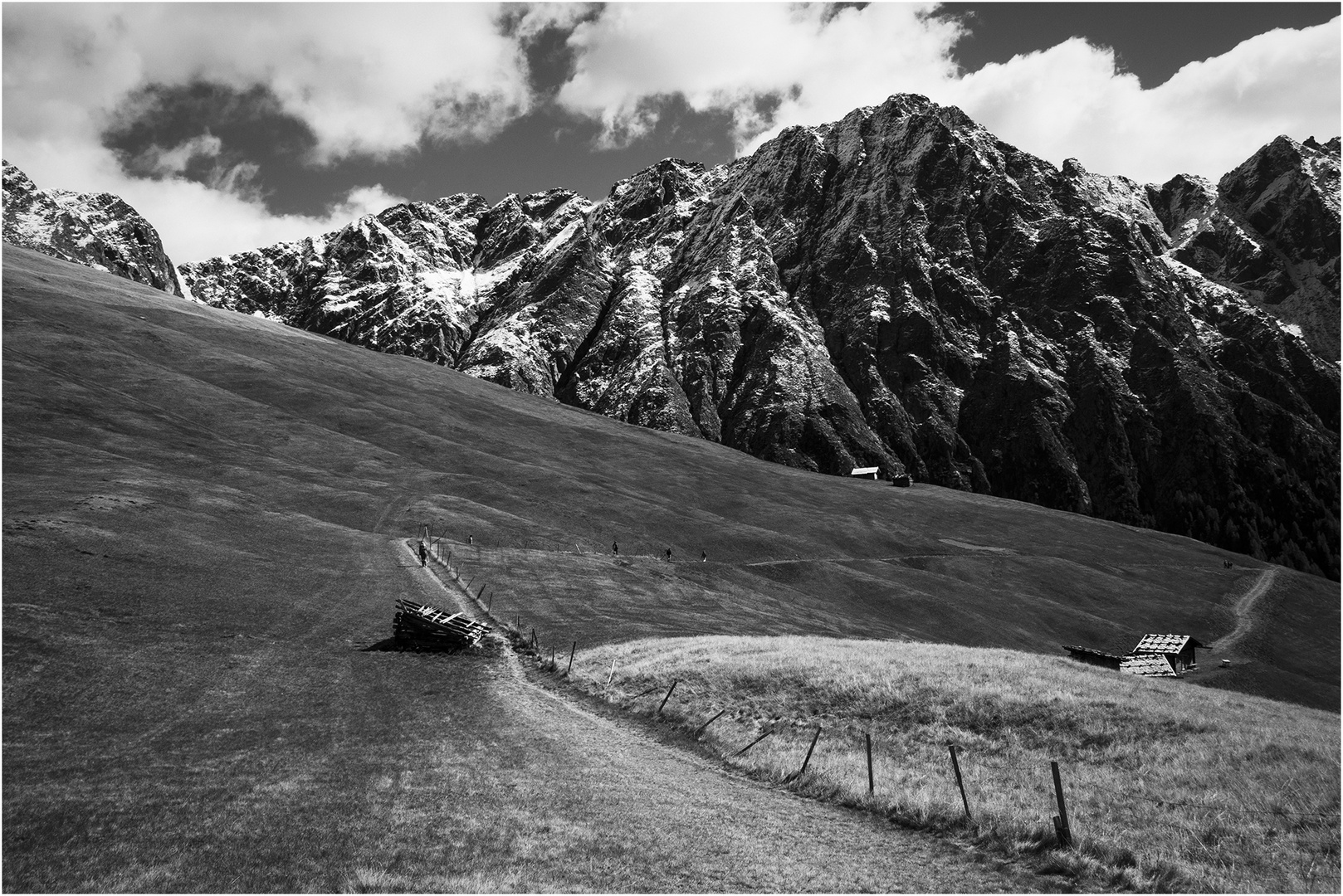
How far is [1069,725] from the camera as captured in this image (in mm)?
25969

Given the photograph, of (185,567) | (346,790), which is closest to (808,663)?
(346,790)

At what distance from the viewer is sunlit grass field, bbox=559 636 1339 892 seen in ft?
58.1

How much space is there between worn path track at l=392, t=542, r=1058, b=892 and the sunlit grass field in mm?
1282

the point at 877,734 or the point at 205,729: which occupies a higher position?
the point at 877,734

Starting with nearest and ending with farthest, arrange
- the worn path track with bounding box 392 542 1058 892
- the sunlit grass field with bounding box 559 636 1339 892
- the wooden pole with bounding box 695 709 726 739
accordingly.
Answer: the worn path track with bounding box 392 542 1058 892 < the sunlit grass field with bounding box 559 636 1339 892 < the wooden pole with bounding box 695 709 726 739

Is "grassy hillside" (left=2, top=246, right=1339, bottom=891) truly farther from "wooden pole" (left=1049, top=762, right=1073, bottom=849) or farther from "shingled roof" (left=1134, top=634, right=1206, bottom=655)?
"wooden pole" (left=1049, top=762, right=1073, bottom=849)

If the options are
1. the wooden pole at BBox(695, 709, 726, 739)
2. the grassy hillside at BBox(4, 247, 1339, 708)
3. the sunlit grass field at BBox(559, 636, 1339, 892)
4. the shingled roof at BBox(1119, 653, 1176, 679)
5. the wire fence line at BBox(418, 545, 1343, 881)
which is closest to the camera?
the sunlit grass field at BBox(559, 636, 1339, 892)

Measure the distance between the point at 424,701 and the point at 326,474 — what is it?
71.2 meters

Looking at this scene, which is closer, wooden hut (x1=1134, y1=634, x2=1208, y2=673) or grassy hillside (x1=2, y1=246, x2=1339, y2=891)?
grassy hillside (x1=2, y1=246, x2=1339, y2=891)

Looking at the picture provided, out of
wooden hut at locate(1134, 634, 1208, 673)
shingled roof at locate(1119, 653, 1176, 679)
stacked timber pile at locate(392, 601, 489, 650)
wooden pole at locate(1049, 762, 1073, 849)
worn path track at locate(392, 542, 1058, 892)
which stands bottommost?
stacked timber pile at locate(392, 601, 489, 650)

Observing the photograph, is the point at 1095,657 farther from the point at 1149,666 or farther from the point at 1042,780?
the point at 1042,780

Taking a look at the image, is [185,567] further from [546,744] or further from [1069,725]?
[1069,725]

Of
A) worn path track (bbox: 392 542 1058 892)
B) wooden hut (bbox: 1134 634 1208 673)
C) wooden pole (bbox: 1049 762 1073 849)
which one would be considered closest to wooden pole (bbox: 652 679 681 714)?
worn path track (bbox: 392 542 1058 892)

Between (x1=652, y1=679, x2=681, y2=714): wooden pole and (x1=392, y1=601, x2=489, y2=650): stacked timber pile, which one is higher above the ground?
(x1=652, y1=679, x2=681, y2=714): wooden pole
